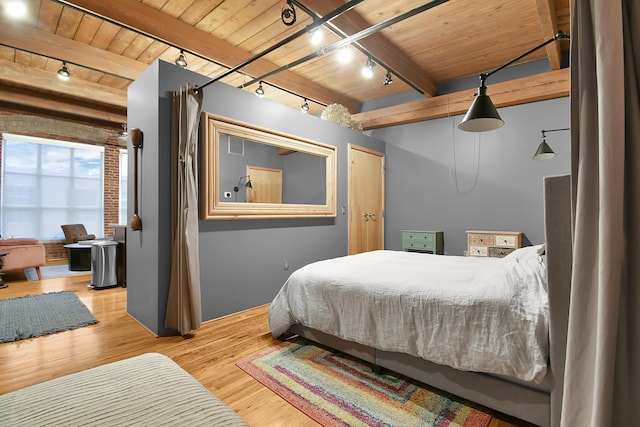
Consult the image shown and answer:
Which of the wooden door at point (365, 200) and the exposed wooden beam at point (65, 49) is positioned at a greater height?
the exposed wooden beam at point (65, 49)

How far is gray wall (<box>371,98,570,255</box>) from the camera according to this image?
4090mm

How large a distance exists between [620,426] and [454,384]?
94 centimetres

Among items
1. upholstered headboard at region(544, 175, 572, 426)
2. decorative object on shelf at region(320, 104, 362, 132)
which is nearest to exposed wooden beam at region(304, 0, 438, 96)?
decorative object on shelf at region(320, 104, 362, 132)

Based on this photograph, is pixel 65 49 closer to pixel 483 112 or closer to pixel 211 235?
pixel 211 235

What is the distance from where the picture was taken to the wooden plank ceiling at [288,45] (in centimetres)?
295

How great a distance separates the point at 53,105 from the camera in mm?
5199

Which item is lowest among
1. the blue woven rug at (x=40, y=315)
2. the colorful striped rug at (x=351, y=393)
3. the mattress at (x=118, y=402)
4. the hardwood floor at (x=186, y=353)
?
the hardwood floor at (x=186, y=353)

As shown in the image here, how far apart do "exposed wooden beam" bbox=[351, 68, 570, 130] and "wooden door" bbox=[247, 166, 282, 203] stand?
2447 millimetres

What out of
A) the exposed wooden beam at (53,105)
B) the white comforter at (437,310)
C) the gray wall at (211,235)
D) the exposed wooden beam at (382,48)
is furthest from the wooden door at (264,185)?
the exposed wooden beam at (53,105)

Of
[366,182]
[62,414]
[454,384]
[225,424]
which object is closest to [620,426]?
[454,384]

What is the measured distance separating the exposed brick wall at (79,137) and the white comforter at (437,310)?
680cm

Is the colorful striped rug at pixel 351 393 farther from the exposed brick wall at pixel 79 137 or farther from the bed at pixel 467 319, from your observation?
the exposed brick wall at pixel 79 137

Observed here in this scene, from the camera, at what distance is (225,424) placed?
2.49 feet

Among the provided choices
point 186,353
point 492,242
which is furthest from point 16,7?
point 492,242
